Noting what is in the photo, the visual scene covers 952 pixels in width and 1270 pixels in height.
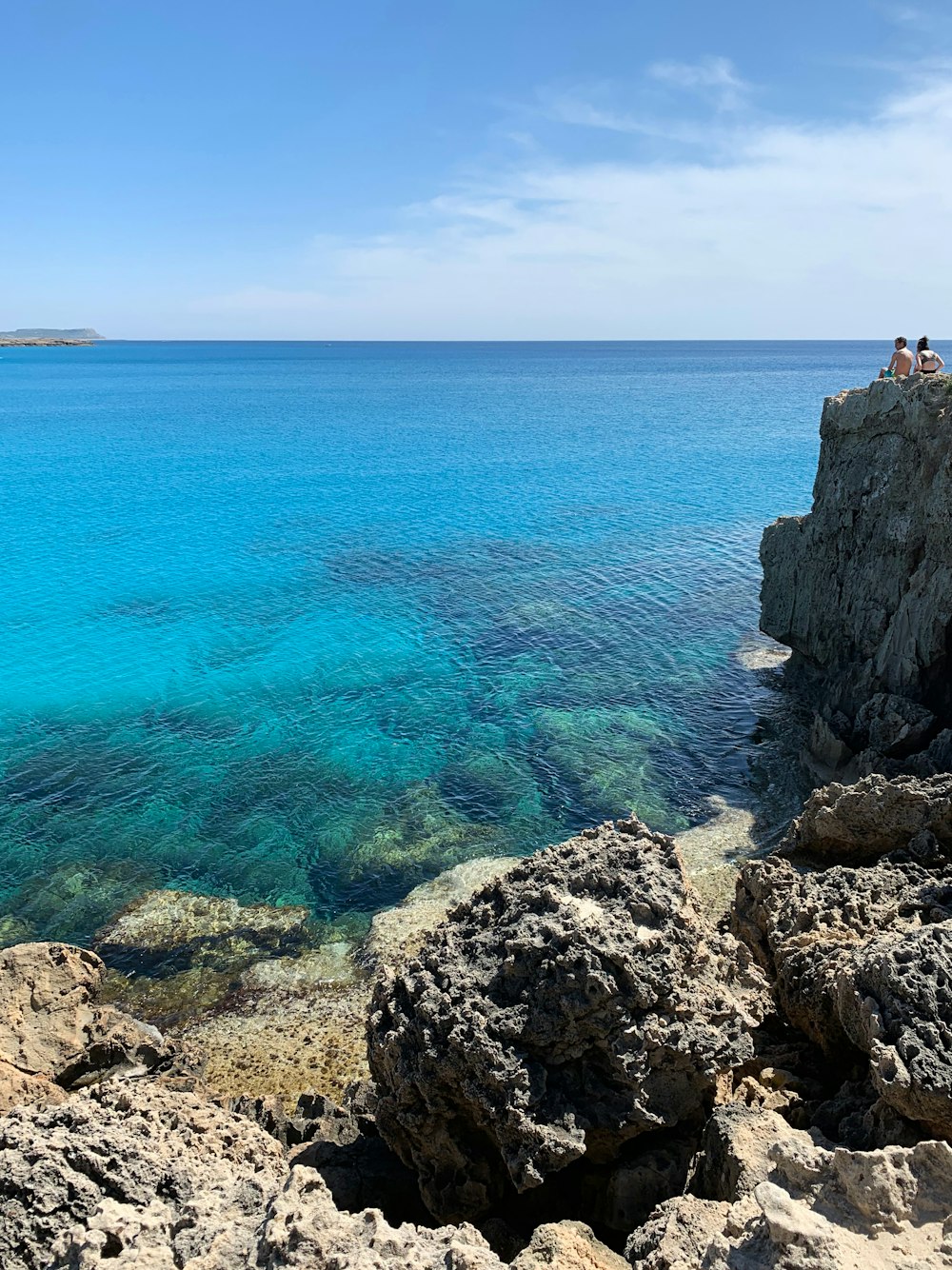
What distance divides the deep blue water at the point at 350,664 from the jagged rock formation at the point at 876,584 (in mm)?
3123

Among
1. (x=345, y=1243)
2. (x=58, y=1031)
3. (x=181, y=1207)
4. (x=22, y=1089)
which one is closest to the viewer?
(x=345, y=1243)

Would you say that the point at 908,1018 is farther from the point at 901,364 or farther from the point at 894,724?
the point at 901,364

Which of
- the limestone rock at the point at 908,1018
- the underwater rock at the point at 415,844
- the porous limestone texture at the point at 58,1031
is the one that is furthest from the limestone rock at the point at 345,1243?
the underwater rock at the point at 415,844

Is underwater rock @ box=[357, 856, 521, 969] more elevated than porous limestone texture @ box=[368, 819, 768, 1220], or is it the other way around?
porous limestone texture @ box=[368, 819, 768, 1220]

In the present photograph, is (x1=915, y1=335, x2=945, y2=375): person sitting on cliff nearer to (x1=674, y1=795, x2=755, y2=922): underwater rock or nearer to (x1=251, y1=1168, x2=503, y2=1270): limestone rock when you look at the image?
(x1=674, y1=795, x2=755, y2=922): underwater rock

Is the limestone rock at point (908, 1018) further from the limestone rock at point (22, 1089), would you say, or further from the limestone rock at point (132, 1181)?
the limestone rock at point (22, 1089)

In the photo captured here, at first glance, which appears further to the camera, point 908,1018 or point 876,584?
point 876,584

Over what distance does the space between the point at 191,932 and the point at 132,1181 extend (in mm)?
11083

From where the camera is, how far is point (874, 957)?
1047 centimetres

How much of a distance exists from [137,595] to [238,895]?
26146mm

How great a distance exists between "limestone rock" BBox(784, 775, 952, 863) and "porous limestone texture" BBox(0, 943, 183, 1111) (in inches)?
467

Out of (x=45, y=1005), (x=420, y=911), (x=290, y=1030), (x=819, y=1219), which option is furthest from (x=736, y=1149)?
(x=420, y=911)

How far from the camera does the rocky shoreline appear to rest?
24.1 feet

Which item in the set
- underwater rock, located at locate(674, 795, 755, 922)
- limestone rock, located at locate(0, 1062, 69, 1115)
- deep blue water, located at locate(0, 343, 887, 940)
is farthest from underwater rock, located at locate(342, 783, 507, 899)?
limestone rock, located at locate(0, 1062, 69, 1115)
